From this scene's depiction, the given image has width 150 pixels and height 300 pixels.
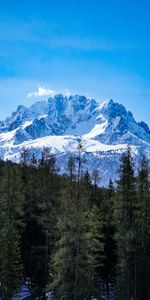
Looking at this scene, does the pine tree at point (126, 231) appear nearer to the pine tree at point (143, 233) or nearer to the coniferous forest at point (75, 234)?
the coniferous forest at point (75, 234)

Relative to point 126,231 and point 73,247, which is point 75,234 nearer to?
point 73,247

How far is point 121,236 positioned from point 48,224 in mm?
7714

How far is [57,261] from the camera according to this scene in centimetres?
4416

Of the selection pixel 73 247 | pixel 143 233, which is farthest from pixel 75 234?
pixel 143 233

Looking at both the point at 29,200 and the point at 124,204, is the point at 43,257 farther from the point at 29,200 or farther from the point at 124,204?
the point at 124,204

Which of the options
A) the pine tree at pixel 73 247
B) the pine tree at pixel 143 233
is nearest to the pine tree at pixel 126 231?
the pine tree at pixel 143 233

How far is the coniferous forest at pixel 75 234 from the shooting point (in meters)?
44.4

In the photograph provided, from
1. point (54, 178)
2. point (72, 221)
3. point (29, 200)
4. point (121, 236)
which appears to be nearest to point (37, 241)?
point (29, 200)

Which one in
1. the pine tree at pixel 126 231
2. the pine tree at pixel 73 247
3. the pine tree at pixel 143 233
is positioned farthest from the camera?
the pine tree at pixel 143 233

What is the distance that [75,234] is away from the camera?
146 feet

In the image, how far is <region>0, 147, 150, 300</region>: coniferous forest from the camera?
4438 cm

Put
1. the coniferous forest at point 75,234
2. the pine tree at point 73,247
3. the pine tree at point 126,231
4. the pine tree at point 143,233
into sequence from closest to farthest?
the pine tree at point 73,247
the coniferous forest at point 75,234
the pine tree at point 126,231
the pine tree at point 143,233

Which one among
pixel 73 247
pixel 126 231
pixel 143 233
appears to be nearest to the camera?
pixel 73 247

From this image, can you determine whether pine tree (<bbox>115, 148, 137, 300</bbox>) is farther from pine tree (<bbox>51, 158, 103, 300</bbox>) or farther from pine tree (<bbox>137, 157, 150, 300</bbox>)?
pine tree (<bbox>51, 158, 103, 300</bbox>)
